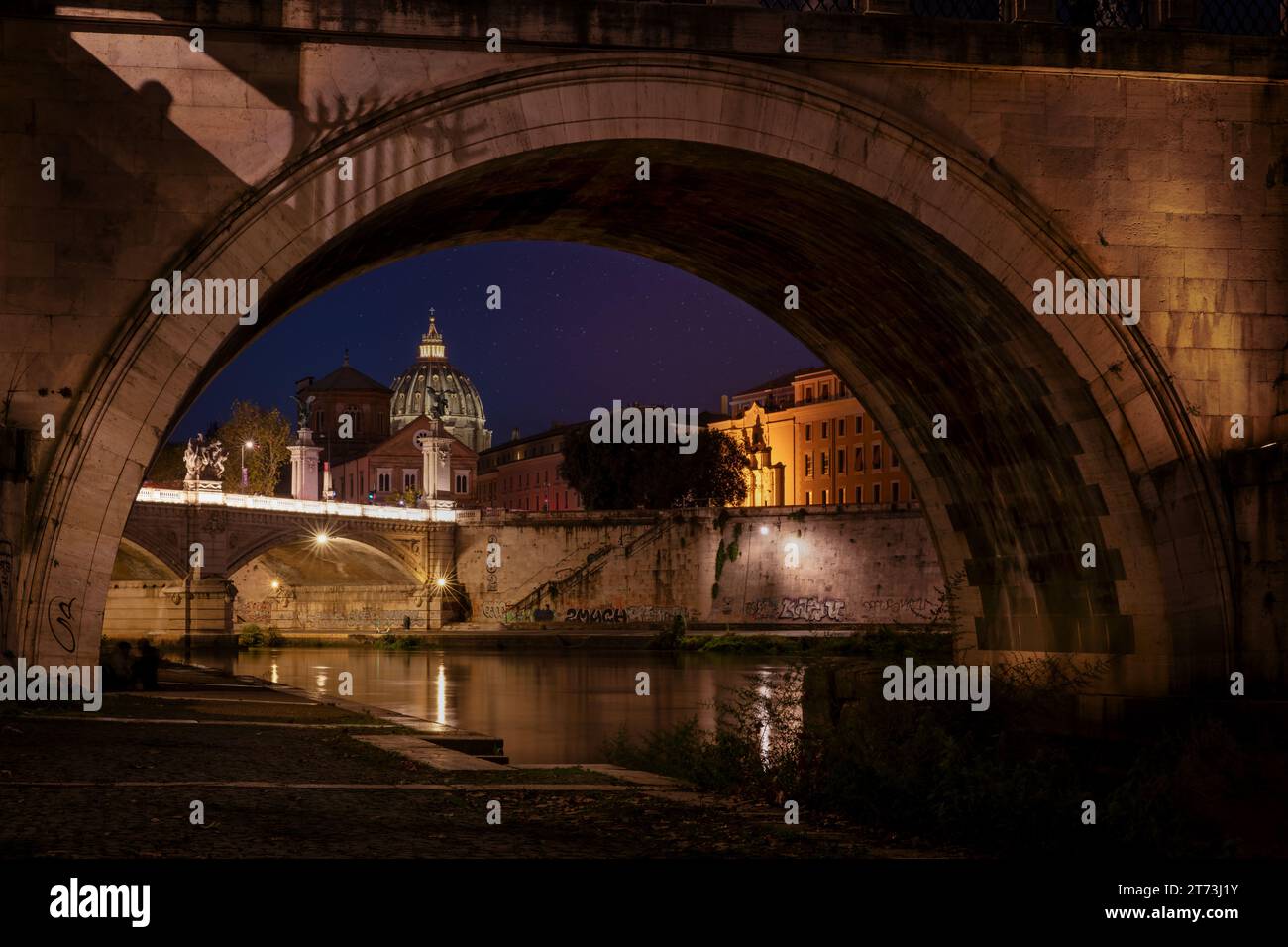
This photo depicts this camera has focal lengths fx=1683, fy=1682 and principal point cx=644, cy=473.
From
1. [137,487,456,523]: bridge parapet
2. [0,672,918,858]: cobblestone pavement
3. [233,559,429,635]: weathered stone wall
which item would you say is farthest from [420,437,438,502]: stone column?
[0,672,918,858]: cobblestone pavement

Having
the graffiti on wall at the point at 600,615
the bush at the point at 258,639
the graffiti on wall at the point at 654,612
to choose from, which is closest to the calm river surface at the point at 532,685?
the bush at the point at 258,639

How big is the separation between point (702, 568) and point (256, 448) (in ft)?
112

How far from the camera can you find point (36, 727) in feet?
45.8

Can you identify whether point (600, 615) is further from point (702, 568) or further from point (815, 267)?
point (815, 267)

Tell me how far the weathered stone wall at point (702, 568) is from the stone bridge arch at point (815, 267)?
59.7 meters

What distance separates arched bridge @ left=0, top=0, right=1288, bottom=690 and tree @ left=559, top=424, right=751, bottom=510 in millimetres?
82383

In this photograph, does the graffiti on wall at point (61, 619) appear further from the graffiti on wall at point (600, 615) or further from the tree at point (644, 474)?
the tree at point (644, 474)

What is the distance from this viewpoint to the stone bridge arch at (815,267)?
15.0 metres

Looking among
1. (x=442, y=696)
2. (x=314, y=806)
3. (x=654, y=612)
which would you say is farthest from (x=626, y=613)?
(x=314, y=806)
